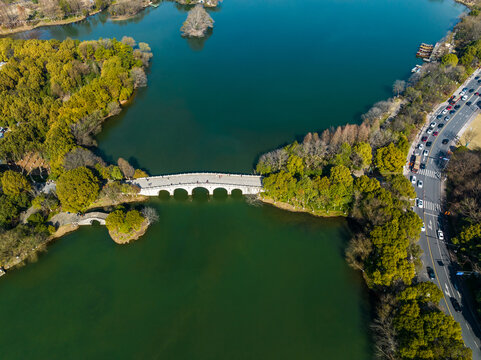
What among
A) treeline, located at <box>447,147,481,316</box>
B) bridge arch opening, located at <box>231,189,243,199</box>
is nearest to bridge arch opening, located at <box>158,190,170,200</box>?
bridge arch opening, located at <box>231,189,243,199</box>

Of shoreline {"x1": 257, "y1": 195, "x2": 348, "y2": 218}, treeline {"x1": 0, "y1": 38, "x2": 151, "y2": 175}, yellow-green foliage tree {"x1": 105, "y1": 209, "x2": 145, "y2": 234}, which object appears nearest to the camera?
yellow-green foliage tree {"x1": 105, "y1": 209, "x2": 145, "y2": 234}

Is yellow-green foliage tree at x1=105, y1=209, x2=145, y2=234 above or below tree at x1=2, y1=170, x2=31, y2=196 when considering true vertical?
below

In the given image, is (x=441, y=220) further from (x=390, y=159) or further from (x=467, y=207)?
(x=390, y=159)

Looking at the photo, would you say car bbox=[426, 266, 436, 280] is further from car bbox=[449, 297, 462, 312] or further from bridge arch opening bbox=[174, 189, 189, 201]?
bridge arch opening bbox=[174, 189, 189, 201]

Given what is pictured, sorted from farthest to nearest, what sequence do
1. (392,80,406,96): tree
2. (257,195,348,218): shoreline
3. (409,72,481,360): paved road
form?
(392,80,406,96): tree, (257,195,348,218): shoreline, (409,72,481,360): paved road

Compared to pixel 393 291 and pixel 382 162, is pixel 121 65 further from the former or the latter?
pixel 393 291

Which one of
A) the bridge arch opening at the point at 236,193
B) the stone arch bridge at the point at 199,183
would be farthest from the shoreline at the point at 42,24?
the bridge arch opening at the point at 236,193
